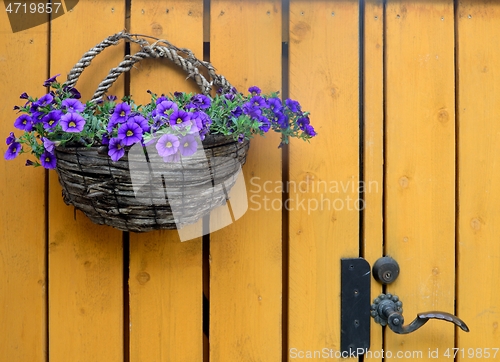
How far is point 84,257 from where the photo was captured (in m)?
1.04

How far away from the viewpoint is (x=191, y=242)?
1057 millimetres

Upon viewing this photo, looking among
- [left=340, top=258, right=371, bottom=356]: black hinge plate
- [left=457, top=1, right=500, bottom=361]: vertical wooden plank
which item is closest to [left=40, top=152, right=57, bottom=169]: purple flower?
[left=340, top=258, right=371, bottom=356]: black hinge plate

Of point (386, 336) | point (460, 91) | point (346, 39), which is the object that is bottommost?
point (386, 336)

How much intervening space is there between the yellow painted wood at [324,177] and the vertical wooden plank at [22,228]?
657 millimetres

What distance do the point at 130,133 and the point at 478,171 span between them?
93 centimetres

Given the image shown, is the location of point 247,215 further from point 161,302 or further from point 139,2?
point 139,2

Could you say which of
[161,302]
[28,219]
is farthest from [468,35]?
[28,219]

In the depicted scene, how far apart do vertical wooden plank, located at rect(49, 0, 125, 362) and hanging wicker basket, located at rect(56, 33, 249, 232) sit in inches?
6.9

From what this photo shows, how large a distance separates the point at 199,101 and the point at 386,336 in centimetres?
80

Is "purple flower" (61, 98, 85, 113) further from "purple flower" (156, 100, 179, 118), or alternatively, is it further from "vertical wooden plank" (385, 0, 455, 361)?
"vertical wooden plank" (385, 0, 455, 361)

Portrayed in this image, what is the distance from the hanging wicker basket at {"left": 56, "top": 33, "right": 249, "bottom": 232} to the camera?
30.9 inches

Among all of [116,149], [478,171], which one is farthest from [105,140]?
[478,171]

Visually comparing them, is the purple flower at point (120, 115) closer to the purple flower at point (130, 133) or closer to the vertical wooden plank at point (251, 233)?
the purple flower at point (130, 133)

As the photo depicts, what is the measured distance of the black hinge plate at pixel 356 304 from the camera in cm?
107
